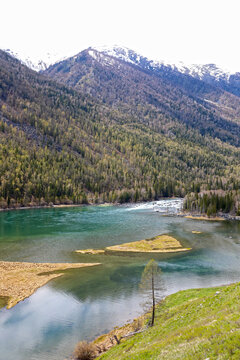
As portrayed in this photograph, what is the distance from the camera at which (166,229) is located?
118 metres

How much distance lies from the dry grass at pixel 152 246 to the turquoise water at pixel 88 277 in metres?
4.67

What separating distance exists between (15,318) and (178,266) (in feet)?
132

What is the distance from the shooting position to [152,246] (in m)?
88.2

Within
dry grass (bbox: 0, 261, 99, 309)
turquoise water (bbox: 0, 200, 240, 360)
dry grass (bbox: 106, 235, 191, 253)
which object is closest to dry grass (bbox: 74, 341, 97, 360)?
turquoise water (bbox: 0, 200, 240, 360)

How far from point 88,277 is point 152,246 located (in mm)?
32450

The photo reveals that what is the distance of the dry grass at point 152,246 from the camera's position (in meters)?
85.1

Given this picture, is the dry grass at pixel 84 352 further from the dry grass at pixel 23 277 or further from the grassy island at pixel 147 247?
the grassy island at pixel 147 247

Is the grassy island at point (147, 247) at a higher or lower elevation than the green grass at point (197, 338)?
lower

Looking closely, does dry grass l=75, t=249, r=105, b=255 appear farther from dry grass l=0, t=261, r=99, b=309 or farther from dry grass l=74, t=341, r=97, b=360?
dry grass l=74, t=341, r=97, b=360

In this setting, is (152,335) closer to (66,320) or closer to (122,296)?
(66,320)

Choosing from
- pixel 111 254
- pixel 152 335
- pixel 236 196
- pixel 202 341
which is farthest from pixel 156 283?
pixel 236 196

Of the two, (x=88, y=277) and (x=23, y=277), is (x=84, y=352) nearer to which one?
(x=88, y=277)

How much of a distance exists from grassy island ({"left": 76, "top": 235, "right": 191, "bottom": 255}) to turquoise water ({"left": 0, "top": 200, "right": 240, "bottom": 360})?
4200 mm

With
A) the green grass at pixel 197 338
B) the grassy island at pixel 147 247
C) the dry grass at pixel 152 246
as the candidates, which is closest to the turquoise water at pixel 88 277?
the grassy island at pixel 147 247
